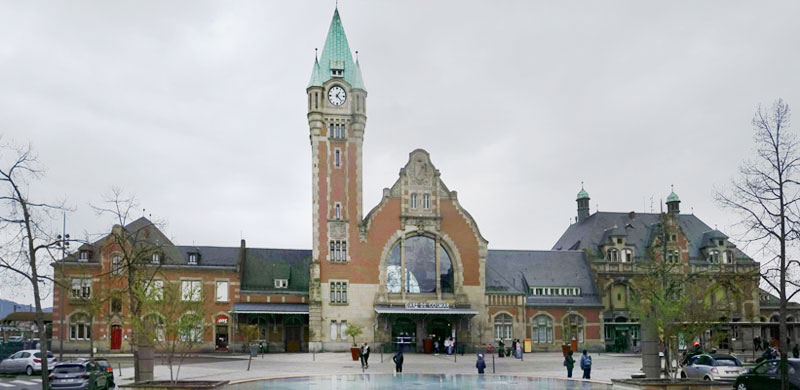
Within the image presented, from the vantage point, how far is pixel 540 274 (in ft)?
263

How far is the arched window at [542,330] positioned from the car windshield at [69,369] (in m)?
51.3

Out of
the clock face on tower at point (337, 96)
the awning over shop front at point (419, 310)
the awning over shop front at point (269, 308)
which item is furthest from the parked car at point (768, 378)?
the clock face on tower at point (337, 96)

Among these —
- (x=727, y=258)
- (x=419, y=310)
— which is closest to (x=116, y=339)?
(x=419, y=310)

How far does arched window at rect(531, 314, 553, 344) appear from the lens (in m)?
76.8

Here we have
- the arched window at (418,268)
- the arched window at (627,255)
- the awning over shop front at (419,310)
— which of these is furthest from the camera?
the arched window at (627,255)

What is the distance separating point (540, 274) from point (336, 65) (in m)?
28.8

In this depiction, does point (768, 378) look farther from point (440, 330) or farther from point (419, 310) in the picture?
point (440, 330)

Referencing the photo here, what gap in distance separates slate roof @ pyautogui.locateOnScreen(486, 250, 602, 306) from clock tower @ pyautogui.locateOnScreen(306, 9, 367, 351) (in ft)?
49.8

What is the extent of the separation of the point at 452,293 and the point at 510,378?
104 feet

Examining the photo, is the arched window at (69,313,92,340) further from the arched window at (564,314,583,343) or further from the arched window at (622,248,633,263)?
the arched window at (622,248,633,263)

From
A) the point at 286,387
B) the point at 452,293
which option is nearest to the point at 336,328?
the point at 452,293

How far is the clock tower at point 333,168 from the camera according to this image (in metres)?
72.2

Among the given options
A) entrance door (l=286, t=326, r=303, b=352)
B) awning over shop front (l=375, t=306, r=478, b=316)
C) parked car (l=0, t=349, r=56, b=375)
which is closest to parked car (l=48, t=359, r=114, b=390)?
parked car (l=0, t=349, r=56, b=375)

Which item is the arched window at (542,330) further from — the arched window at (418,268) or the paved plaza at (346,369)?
the paved plaza at (346,369)
